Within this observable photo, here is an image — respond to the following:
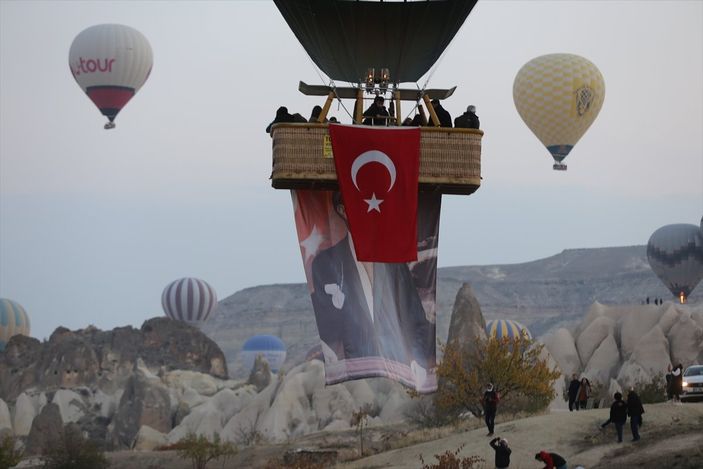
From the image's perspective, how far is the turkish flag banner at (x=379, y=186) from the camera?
17562mm

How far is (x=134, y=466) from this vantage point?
54125mm

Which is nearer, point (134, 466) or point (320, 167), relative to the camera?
point (320, 167)

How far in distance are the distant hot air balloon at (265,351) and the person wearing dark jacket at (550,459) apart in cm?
11987

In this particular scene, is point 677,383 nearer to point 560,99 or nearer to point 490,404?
point 490,404

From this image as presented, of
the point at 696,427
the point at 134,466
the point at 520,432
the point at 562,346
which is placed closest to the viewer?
the point at 696,427

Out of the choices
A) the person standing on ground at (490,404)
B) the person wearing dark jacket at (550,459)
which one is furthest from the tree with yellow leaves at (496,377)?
the person wearing dark jacket at (550,459)

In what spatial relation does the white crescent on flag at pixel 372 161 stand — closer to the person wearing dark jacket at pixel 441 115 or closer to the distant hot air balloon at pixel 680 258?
the person wearing dark jacket at pixel 441 115

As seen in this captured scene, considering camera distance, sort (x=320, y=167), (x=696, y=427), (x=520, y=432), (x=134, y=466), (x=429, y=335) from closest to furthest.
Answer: (x=320, y=167)
(x=429, y=335)
(x=696, y=427)
(x=520, y=432)
(x=134, y=466)

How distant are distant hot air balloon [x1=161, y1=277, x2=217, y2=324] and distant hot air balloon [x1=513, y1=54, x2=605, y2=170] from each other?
6809 cm

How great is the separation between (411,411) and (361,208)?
169 ft

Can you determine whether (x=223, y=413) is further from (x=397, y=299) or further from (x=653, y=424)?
(x=397, y=299)

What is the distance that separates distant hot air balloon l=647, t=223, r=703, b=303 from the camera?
97875 mm

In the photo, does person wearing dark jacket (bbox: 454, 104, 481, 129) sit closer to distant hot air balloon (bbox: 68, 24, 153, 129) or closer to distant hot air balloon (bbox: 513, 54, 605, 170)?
distant hot air balloon (bbox: 513, 54, 605, 170)

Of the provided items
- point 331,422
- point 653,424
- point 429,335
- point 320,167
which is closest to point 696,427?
point 653,424
